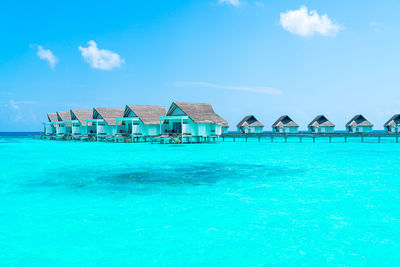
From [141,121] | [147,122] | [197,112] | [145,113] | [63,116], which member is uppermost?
[63,116]

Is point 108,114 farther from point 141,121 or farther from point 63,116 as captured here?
point 63,116

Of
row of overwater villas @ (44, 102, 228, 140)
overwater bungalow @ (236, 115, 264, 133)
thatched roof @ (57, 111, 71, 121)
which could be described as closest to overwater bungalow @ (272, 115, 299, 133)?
overwater bungalow @ (236, 115, 264, 133)

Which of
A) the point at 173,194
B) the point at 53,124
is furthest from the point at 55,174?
the point at 53,124

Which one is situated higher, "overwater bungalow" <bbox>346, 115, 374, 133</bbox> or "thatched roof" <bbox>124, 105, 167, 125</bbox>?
"thatched roof" <bbox>124, 105, 167, 125</bbox>

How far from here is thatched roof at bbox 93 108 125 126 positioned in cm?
4909

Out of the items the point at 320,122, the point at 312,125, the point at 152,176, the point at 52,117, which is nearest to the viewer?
the point at 152,176

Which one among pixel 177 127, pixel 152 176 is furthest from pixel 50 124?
pixel 152 176

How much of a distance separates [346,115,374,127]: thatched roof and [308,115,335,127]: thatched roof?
317cm

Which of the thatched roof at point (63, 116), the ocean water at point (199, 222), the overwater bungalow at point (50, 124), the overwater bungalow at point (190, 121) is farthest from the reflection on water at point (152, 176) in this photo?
the overwater bungalow at point (50, 124)

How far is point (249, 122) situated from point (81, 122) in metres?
29.9

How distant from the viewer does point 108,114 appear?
165ft

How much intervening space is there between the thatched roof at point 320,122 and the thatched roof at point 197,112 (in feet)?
80.5

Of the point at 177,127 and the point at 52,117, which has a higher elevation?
the point at 52,117

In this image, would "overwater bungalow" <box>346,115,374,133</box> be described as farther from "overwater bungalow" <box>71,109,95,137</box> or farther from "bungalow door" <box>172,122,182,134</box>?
"overwater bungalow" <box>71,109,95,137</box>
